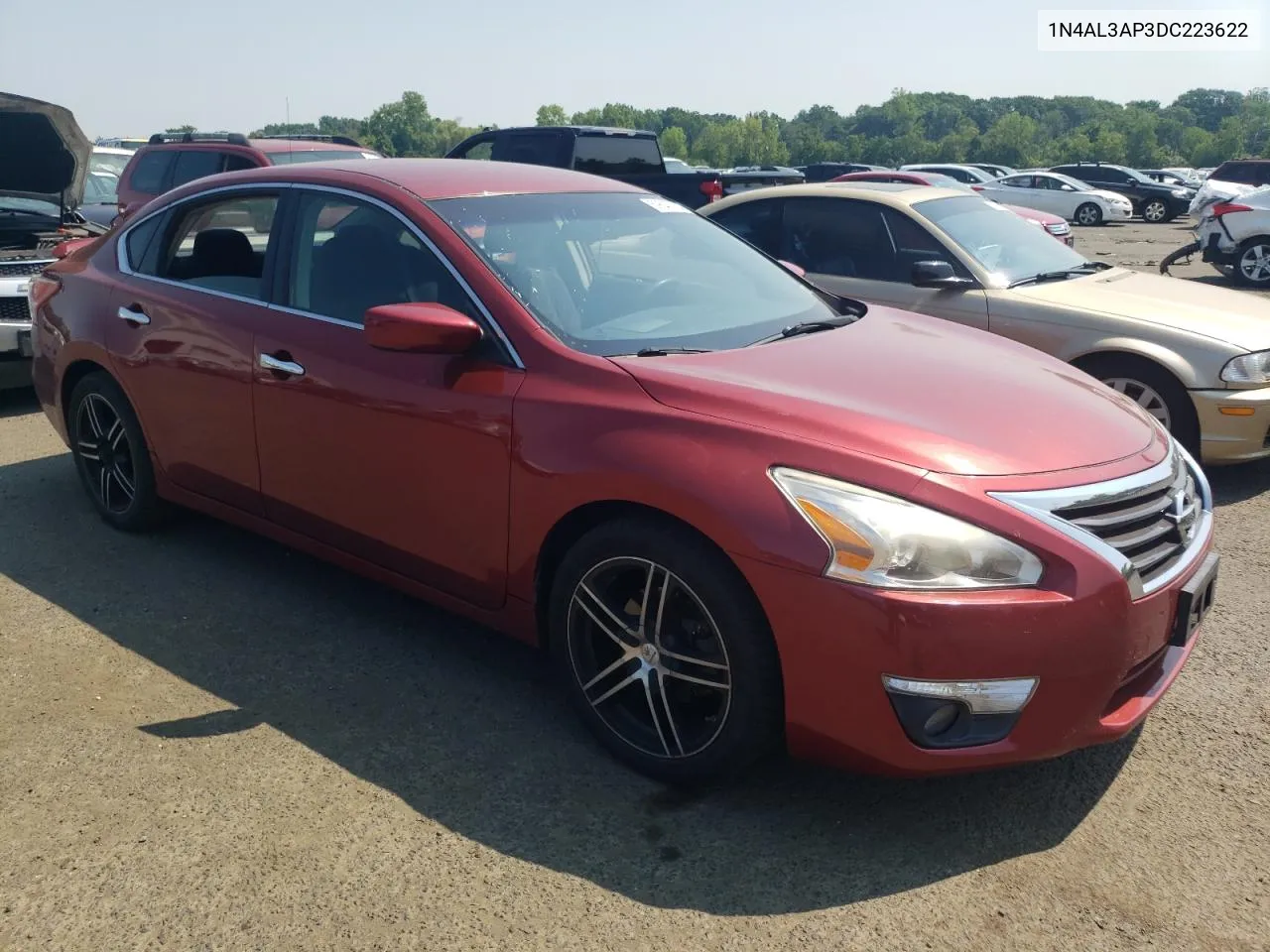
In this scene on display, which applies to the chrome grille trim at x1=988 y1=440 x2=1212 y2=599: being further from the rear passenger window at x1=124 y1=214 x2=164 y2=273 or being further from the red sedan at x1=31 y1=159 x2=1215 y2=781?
the rear passenger window at x1=124 y1=214 x2=164 y2=273

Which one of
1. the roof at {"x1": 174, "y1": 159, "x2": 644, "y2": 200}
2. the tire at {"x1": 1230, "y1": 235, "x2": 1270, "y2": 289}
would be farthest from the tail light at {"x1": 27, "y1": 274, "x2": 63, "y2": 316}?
the tire at {"x1": 1230, "y1": 235, "x2": 1270, "y2": 289}

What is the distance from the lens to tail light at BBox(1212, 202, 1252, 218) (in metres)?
13.9

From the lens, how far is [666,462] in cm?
280

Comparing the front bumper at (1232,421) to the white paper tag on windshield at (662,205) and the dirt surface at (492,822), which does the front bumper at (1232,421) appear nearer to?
the dirt surface at (492,822)

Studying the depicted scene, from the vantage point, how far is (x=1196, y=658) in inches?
150

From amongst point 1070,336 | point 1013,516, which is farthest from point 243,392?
point 1070,336

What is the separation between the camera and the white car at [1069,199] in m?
29.4

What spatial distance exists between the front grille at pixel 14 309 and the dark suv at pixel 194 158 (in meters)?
3.72

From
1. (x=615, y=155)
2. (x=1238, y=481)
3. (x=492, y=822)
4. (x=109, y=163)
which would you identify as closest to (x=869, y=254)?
(x=1238, y=481)

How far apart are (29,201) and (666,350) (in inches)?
272

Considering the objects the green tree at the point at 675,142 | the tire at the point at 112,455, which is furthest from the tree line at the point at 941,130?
the tire at the point at 112,455

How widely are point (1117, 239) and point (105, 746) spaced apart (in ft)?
82.0

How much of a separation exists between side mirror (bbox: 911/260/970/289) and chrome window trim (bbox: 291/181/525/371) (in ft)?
11.4

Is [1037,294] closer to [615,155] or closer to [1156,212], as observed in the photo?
[615,155]
